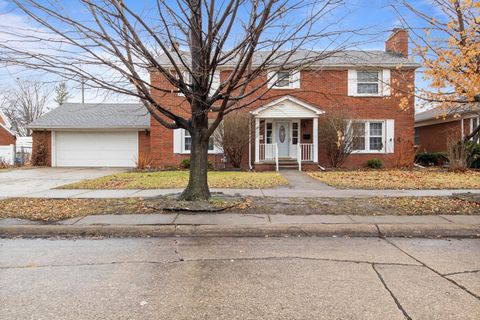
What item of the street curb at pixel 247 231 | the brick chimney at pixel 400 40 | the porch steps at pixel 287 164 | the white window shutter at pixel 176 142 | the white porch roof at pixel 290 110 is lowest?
the street curb at pixel 247 231

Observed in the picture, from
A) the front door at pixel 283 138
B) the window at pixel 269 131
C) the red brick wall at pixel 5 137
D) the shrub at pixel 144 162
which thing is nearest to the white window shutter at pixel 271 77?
the window at pixel 269 131

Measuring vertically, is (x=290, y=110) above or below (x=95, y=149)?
above

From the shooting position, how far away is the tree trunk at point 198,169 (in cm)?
727

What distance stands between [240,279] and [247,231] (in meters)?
1.96

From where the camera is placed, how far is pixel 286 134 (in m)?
18.5

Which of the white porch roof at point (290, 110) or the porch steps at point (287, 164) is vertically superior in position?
the white porch roof at point (290, 110)

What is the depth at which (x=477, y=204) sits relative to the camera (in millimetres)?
7273

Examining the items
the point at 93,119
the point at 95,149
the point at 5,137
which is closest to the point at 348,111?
the point at 95,149

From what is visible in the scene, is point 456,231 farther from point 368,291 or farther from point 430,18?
point 430,18

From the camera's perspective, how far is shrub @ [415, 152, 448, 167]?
19.0 m

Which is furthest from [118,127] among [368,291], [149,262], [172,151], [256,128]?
[368,291]

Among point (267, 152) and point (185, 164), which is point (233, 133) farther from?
point (185, 164)

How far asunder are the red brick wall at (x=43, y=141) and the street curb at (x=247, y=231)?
17749 millimetres

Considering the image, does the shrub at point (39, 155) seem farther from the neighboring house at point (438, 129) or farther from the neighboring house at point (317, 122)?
the neighboring house at point (438, 129)
